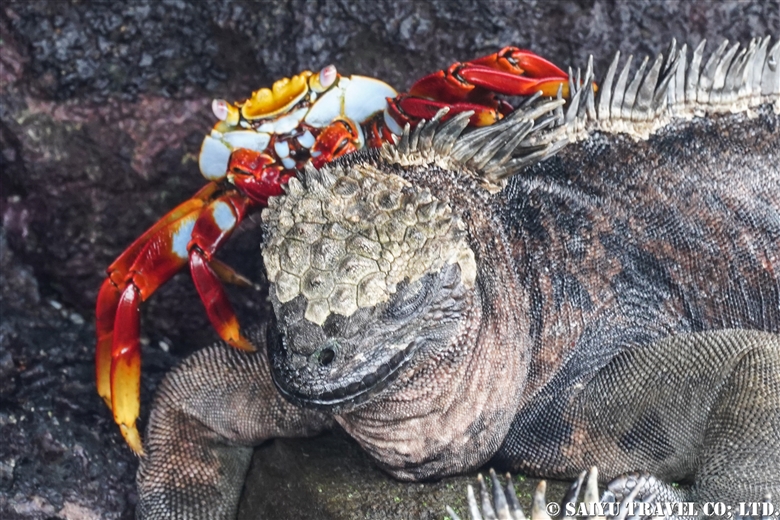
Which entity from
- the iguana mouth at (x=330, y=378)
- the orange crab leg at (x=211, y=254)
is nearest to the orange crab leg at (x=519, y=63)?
the orange crab leg at (x=211, y=254)

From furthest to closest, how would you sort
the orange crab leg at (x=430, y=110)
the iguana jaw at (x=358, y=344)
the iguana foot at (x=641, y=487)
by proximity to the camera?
the orange crab leg at (x=430, y=110) → the iguana foot at (x=641, y=487) → the iguana jaw at (x=358, y=344)

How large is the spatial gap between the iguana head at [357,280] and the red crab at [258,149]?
2.07 ft

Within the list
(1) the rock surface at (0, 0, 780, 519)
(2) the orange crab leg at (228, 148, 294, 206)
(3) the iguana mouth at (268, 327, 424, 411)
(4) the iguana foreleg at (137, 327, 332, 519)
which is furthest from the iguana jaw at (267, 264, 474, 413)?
(1) the rock surface at (0, 0, 780, 519)

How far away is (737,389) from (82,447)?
2.18 metres

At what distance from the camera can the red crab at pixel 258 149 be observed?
2996 millimetres

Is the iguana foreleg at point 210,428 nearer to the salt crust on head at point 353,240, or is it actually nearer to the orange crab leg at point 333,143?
the orange crab leg at point 333,143

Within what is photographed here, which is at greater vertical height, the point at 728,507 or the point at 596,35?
the point at 596,35

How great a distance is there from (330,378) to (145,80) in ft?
6.19

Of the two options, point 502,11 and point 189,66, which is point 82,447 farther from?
point 502,11

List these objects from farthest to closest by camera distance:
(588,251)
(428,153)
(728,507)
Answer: (588,251)
(428,153)
(728,507)

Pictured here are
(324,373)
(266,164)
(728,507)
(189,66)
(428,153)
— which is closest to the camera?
(324,373)

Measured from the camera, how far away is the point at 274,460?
3084 mm

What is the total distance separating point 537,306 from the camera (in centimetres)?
275

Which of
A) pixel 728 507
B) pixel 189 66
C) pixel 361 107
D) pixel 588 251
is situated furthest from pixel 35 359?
pixel 728 507
